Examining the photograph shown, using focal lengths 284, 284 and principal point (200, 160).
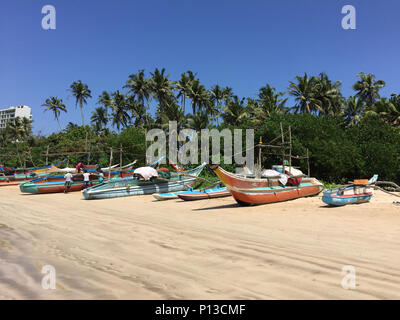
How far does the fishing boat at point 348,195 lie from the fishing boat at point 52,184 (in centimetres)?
1520

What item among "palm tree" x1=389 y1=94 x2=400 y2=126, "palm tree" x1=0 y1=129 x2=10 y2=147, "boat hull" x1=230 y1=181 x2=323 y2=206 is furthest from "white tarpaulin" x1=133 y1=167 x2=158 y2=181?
"palm tree" x1=0 y1=129 x2=10 y2=147

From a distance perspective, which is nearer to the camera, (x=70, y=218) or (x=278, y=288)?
(x=278, y=288)

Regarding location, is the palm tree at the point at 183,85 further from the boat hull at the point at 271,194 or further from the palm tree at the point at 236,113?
the boat hull at the point at 271,194

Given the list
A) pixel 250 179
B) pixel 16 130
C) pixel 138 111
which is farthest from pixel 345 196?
pixel 16 130

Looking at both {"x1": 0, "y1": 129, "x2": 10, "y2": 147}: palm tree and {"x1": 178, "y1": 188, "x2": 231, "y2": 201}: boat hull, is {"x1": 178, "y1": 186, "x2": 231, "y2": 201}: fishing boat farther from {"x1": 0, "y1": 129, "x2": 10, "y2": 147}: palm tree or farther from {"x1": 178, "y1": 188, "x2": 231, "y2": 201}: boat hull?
{"x1": 0, "y1": 129, "x2": 10, "y2": 147}: palm tree

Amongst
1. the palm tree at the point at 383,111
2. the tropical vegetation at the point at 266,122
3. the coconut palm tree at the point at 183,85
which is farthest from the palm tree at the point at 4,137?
the palm tree at the point at 383,111

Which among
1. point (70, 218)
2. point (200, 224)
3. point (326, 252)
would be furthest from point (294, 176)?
point (70, 218)

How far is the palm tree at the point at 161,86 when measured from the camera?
3933cm

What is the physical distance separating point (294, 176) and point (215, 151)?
1238 centimetres

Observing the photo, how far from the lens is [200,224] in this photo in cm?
838

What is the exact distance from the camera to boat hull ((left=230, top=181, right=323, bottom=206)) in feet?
39.3

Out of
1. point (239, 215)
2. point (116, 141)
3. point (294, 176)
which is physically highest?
point (116, 141)

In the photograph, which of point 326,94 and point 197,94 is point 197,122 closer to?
point 197,94
